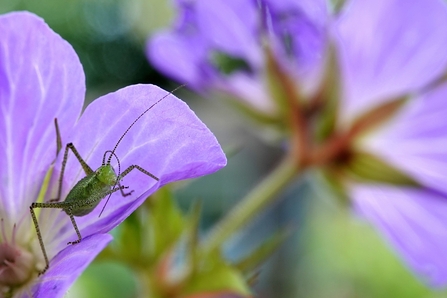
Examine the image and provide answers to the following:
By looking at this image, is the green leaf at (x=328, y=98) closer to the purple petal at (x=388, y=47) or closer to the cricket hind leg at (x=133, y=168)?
the purple petal at (x=388, y=47)

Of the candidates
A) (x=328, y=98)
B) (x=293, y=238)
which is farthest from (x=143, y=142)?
(x=293, y=238)

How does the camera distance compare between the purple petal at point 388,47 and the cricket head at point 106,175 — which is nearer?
the cricket head at point 106,175

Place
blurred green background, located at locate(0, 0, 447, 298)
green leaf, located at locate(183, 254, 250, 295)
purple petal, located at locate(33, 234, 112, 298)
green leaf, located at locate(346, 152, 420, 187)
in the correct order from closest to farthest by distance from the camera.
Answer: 1. purple petal, located at locate(33, 234, 112, 298)
2. green leaf, located at locate(183, 254, 250, 295)
3. green leaf, located at locate(346, 152, 420, 187)
4. blurred green background, located at locate(0, 0, 447, 298)

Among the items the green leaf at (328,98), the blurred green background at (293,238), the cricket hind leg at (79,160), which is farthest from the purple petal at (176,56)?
the blurred green background at (293,238)

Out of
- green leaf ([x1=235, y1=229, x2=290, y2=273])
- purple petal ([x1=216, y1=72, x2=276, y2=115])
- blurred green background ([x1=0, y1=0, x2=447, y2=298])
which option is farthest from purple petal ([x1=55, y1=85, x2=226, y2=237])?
blurred green background ([x1=0, y1=0, x2=447, y2=298])

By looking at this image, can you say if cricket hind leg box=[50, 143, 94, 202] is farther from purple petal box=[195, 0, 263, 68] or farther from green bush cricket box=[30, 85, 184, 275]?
purple petal box=[195, 0, 263, 68]

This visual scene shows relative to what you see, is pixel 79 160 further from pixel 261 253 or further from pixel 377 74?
pixel 377 74
